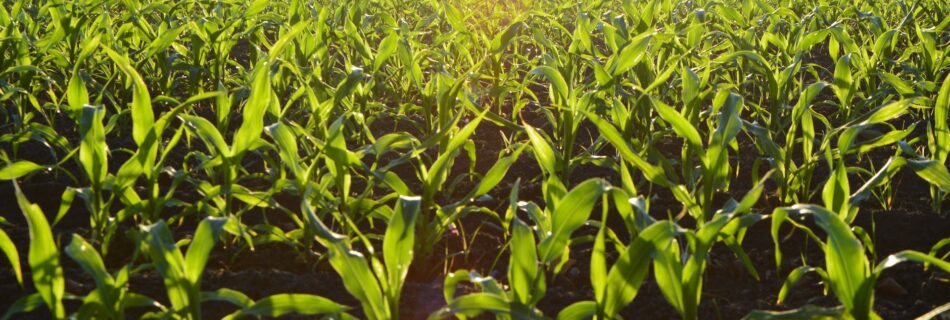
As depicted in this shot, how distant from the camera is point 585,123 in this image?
3816 mm

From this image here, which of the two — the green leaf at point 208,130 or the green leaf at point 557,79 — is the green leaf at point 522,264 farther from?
the green leaf at point 557,79

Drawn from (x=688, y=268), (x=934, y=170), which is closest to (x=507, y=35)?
(x=934, y=170)

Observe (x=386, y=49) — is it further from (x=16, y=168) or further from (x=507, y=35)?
(x=16, y=168)

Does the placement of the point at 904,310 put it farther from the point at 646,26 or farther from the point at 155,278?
the point at 646,26

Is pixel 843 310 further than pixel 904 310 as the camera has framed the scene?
No

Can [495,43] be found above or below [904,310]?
above

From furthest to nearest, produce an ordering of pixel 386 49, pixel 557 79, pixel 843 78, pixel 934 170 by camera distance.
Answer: pixel 386 49 < pixel 843 78 < pixel 557 79 < pixel 934 170

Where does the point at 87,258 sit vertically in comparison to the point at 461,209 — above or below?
above

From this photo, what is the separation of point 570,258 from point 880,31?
7.06ft

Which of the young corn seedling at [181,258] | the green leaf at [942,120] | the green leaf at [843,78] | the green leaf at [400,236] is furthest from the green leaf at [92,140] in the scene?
the green leaf at [843,78]

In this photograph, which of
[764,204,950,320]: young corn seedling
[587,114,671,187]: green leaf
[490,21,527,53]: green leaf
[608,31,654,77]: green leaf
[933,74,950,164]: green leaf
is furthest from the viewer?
[490,21,527,53]: green leaf

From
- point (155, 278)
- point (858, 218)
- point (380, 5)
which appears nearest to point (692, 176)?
point (858, 218)

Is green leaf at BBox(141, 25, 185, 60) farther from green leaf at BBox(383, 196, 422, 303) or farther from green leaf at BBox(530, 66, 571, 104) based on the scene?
green leaf at BBox(383, 196, 422, 303)

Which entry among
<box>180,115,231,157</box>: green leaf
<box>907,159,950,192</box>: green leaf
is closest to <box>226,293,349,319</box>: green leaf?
<box>180,115,231,157</box>: green leaf
